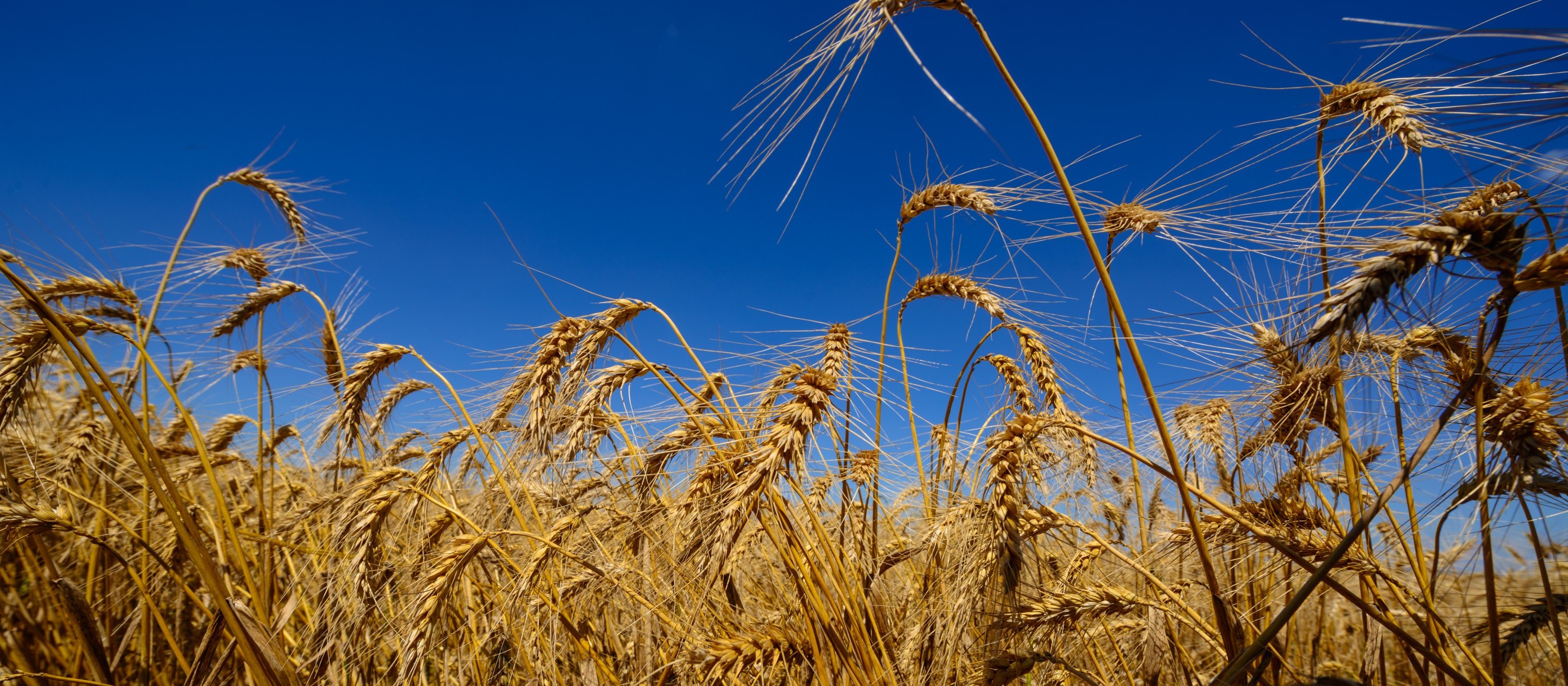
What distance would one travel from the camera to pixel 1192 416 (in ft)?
7.50

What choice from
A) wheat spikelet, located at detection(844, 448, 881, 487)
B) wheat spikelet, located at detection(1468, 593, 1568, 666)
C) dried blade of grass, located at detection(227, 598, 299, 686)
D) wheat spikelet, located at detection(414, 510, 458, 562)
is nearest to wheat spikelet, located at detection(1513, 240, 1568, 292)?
wheat spikelet, located at detection(1468, 593, 1568, 666)

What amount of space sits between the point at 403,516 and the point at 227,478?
288cm

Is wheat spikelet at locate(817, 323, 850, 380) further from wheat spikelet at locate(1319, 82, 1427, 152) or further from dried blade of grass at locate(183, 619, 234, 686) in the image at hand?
dried blade of grass at locate(183, 619, 234, 686)

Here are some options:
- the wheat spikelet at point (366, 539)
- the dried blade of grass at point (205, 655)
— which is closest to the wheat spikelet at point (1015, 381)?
the wheat spikelet at point (366, 539)

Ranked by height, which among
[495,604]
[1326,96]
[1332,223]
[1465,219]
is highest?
[1326,96]

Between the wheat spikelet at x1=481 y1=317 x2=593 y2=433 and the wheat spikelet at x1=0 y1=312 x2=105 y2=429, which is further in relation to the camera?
the wheat spikelet at x1=481 y1=317 x2=593 y2=433

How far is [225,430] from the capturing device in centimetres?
416

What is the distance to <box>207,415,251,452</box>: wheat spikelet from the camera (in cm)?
411

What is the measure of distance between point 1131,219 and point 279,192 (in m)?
4.51

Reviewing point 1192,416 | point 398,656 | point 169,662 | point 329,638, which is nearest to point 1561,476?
point 1192,416

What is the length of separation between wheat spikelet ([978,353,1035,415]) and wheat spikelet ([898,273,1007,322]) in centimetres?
19

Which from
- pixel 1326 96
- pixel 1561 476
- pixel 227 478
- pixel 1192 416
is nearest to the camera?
pixel 1561 476

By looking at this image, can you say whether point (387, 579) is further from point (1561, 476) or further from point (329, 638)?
point (1561, 476)

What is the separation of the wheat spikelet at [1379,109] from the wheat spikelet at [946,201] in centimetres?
97
